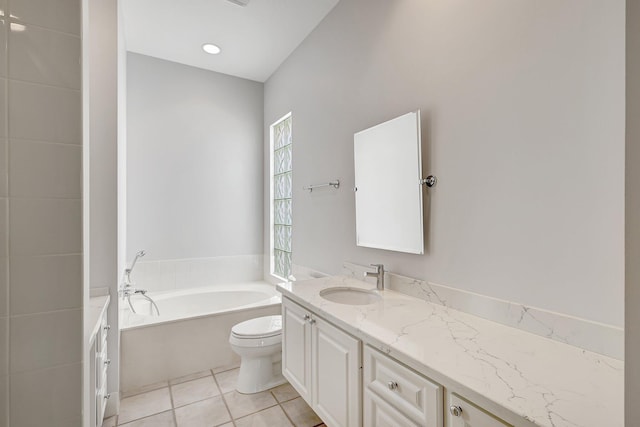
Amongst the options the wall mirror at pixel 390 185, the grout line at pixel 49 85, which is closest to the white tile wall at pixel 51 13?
the grout line at pixel 49 85

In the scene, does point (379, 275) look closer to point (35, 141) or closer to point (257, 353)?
point (257, 353)

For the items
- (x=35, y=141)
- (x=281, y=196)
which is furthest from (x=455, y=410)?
(x=281, y=196)

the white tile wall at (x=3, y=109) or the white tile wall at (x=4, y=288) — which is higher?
the white tile wall at (x=3, y=109)

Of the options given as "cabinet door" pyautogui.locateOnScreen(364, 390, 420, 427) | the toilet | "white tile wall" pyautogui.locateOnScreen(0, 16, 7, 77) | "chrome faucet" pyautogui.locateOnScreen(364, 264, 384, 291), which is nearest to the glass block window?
the toilet

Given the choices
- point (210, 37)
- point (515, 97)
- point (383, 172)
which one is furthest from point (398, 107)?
point (210, 37)

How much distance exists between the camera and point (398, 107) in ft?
5.81

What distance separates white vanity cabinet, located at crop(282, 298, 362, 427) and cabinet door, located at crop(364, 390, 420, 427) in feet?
0.16

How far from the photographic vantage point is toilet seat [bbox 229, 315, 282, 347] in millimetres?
2115

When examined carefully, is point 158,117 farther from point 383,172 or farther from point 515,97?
point 515,97

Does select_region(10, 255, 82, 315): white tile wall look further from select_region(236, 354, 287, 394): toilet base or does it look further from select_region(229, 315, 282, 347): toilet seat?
select_region(236, 354, 287, 394): toilet base

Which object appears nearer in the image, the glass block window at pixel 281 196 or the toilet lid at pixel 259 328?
the toilet lid at pixel 259 328

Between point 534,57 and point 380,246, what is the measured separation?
1143 mm

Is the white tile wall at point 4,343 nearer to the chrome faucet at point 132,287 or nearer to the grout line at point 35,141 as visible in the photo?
the grout line at point 35,141

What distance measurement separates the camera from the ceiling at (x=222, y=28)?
2.34 meters
